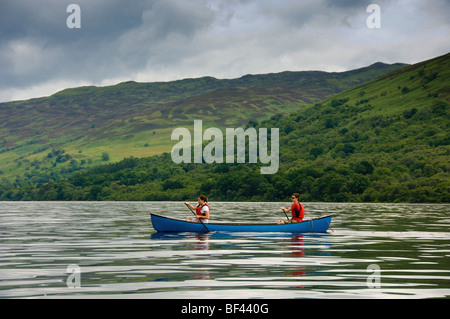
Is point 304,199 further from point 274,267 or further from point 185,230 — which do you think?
point 274,267

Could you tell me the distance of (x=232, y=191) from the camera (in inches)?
6550

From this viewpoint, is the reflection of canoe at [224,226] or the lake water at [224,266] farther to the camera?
the reflection of canoe at [224,226]

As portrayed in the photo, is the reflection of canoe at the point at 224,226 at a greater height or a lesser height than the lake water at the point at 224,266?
greater

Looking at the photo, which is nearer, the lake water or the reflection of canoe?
the lake water

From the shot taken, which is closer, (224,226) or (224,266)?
(224,266)

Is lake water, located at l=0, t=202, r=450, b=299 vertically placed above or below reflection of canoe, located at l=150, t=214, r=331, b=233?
below

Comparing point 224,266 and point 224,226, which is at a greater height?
point 224,226

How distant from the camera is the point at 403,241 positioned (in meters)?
35.4
